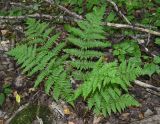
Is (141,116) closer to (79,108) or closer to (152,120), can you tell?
(152,120)

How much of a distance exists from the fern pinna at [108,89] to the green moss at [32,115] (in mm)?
551

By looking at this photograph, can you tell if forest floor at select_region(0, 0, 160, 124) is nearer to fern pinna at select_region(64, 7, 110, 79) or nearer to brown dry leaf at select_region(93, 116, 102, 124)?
brown dry leaf at select_region(93, 116, 102, 124)

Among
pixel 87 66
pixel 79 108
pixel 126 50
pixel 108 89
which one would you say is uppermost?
pixel 126 50

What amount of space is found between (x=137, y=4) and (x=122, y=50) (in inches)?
57.5

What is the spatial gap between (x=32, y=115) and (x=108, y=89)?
1318mm

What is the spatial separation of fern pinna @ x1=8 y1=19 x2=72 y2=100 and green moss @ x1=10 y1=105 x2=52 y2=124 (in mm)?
309

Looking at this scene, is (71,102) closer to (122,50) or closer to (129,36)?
(122,50)

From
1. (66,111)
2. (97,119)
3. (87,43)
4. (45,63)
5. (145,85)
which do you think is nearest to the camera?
(97,119)

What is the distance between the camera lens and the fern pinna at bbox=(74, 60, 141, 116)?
4738mm

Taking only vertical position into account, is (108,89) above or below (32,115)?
above

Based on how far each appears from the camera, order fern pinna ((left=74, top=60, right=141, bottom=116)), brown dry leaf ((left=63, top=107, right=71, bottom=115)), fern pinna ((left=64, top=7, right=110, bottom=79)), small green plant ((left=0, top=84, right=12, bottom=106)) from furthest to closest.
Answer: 1. fern pinna ((left=64, top=7, right=110, bottom=79))
2. small green plant ((left=0, top=84, right=12, bottom=106))
3. brown dry leaf ((left=63, top=107, right=71, bottom=115))
4. fern pinna ((left=74, top=60, right=141, bottom=116))

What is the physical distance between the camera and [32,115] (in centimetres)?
504

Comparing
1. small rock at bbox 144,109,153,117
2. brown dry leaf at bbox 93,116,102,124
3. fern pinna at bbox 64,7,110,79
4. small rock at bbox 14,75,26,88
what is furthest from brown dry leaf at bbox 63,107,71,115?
small rock at bbox 144,109,153,117

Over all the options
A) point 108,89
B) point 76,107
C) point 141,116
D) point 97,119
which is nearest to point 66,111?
point 76,107
